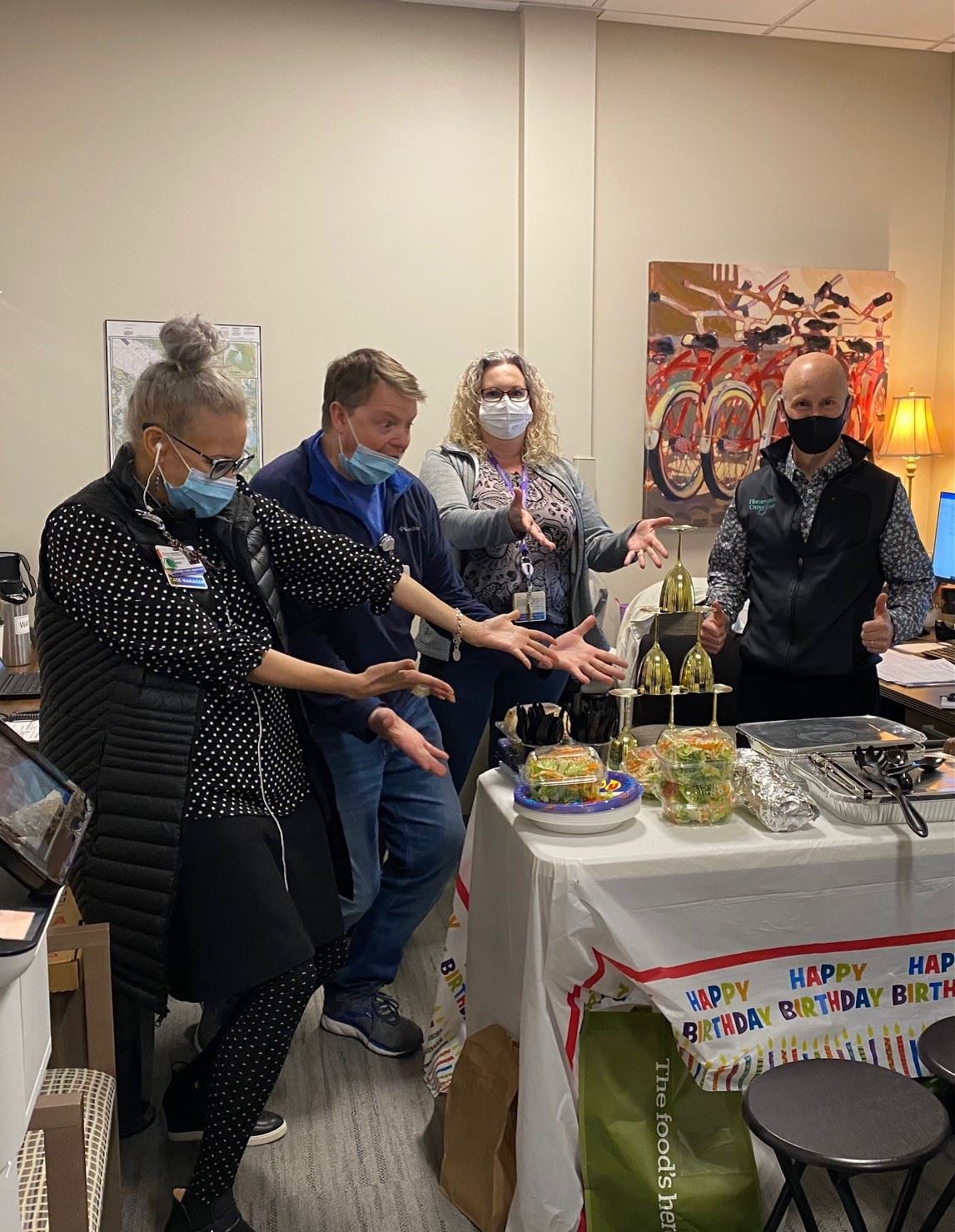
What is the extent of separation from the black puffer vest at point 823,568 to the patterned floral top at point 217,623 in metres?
1.06

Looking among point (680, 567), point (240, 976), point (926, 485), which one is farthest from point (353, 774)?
point (926, 485)

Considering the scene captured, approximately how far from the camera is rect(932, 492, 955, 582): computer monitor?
3.84m

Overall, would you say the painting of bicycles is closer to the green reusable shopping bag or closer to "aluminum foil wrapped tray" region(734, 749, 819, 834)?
"aluminum foil wrapped tray" region(734, 749, 819, 834)

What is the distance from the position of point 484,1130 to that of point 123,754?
89 centimetres

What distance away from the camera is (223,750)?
1.81m

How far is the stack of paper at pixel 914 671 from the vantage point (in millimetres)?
3217

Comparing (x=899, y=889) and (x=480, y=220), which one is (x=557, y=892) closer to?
(x=899, y=889)

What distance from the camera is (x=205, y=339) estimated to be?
5.95ft

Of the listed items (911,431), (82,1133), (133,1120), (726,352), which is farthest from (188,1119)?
(911,431)

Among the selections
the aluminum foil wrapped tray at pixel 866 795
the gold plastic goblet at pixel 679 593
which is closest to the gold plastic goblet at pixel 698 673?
the gold plastic goblet at pixel 679 593

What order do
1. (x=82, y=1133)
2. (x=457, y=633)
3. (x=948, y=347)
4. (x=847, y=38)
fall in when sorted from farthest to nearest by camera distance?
1. (x=948, y=347)
2. (x=847, y=38)
3. (x=457, y=633)
4. (x=82, y=1133)

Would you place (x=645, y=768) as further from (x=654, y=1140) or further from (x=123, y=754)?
(x=123, y=754)

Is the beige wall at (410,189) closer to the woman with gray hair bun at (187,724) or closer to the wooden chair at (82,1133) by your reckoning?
the woman with gray hair bun at (187,724)

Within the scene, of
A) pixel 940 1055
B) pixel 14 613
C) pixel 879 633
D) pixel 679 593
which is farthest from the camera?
pixel 14 613
